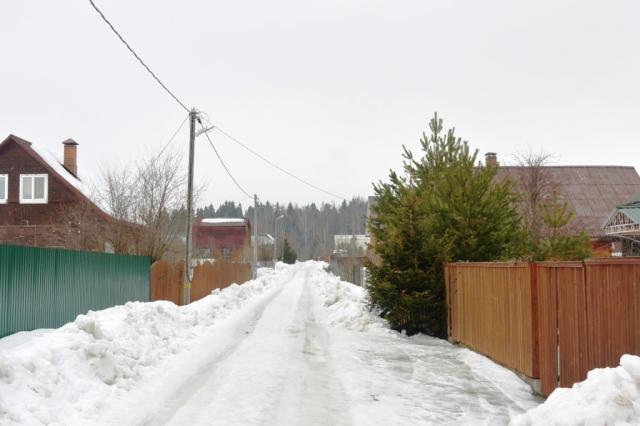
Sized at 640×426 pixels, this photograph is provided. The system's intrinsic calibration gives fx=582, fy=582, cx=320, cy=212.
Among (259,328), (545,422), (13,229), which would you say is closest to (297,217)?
(13,229)

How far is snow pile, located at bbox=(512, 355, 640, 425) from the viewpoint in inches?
181

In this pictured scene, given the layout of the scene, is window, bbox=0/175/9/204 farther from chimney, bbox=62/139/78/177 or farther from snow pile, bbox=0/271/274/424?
snow pile, bbox=0/271/274/424

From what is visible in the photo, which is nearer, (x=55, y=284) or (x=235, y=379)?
(x=235, y=379)

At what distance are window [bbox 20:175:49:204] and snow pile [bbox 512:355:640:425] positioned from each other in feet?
102

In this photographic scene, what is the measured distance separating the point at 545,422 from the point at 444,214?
8.94 metres

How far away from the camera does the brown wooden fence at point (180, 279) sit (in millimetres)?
19719

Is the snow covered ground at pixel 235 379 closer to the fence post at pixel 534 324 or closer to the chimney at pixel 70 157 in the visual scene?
the fence post at pixel 534 324

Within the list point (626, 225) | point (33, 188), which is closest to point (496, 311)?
point (33, 188)

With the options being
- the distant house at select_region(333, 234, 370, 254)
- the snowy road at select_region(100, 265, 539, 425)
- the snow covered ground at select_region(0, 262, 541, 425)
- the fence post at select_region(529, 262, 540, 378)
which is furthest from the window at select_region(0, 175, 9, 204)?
the fence post at select_region(529, 262, 540, 378)

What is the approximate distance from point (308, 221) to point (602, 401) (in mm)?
155606

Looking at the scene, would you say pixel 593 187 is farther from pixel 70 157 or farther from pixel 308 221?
pixel 308 221

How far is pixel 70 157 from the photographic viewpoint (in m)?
34.8

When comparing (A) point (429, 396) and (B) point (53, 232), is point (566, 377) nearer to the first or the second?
(A) point (429, 396)

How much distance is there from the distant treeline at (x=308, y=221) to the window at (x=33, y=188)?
9916 centimetres
